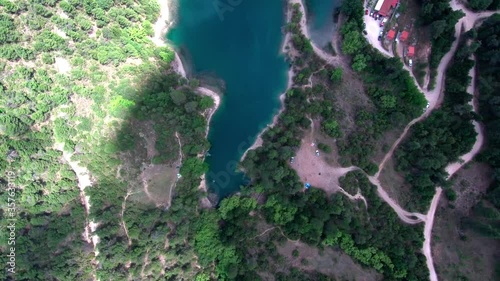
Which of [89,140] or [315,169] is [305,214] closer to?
[315,169]

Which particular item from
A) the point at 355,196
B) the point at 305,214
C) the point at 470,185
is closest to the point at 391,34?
the point at 470,185

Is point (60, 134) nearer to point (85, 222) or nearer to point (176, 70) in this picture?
point (85, 222)

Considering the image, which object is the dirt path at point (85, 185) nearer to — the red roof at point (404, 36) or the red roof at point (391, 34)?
the red roof at point (391, 34)

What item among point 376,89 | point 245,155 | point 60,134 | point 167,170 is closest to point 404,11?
point 376,89

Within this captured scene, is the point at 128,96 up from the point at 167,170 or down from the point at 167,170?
up

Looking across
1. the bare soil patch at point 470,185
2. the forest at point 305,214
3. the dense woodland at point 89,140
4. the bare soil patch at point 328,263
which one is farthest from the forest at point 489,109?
the dense woodland at point 89,140

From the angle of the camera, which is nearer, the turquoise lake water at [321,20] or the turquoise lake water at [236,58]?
the turquoise lake water at [236,58]
